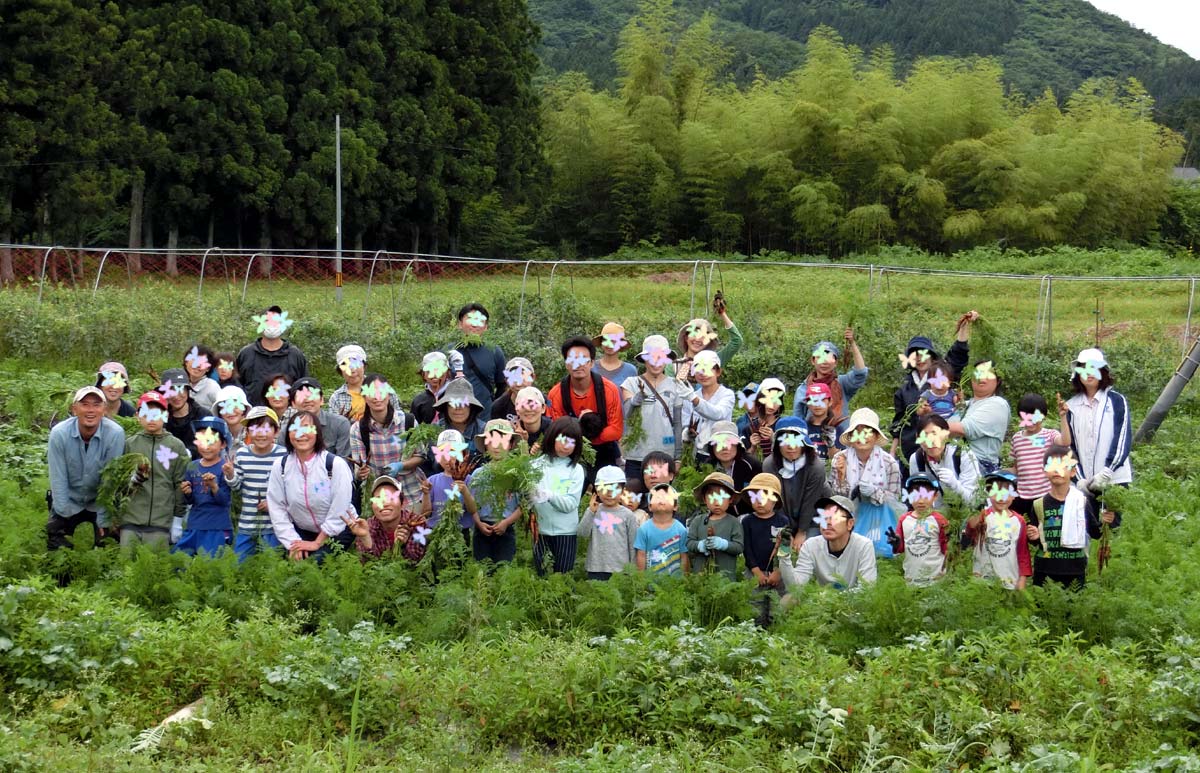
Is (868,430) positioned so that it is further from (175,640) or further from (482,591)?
(175,640)

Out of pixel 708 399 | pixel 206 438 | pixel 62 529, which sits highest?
pixel 708 399

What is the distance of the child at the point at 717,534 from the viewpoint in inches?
284

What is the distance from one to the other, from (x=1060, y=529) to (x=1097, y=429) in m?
1.25

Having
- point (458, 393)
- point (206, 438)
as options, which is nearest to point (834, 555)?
point (458, 393)

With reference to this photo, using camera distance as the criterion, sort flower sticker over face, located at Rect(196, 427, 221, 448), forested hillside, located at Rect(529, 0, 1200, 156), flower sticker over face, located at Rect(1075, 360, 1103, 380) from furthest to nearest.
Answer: forested hillside, located at Rect(529, 0, 1200, 156) < flower sticker over face, located at Rect(1075, 360, 1103, 380) < flower sticker over face, located at Rect(196, 427, 221, 448)

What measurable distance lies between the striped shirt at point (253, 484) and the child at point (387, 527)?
22.1 inches

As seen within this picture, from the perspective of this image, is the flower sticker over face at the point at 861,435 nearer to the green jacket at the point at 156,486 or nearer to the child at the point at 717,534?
the child at the point at 717,534

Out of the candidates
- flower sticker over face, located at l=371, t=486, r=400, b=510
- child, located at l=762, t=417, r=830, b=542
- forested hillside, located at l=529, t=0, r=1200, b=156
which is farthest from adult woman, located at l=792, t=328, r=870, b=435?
forested hillside, located at l=529, t=0, r=1200, b=156

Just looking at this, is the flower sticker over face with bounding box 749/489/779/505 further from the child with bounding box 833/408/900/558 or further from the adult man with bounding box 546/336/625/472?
the adult man with bounding box 546/336/625/472

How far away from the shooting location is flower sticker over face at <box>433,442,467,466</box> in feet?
24.0

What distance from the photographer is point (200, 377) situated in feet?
30.5

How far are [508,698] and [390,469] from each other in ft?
7.89

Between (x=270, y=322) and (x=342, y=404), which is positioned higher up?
(x=270, y=322)

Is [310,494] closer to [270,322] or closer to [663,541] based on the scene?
[663,541]
